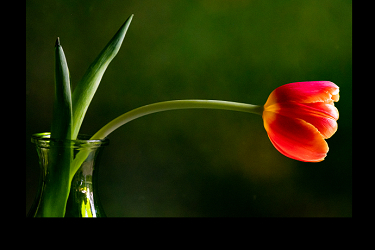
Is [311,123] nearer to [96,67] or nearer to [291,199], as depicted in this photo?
[96,67]

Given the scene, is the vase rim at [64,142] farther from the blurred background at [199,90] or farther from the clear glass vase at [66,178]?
the blurred background at [199,90]

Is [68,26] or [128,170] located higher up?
[68,26]

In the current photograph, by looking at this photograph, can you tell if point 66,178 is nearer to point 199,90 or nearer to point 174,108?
point 174,108

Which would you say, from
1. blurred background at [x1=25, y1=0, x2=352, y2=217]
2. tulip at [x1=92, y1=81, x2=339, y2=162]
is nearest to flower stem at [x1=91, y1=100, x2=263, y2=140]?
tulip at [x1=92, y1=81, x2=339, y2=162]

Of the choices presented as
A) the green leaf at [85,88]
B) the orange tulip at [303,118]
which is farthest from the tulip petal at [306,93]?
the green leaf at [85,88]

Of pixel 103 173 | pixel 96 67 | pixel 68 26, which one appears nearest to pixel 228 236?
pixel 96 67

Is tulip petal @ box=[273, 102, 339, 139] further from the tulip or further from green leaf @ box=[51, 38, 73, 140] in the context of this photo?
green leaf @ box=[51, 38, 73, 140]
